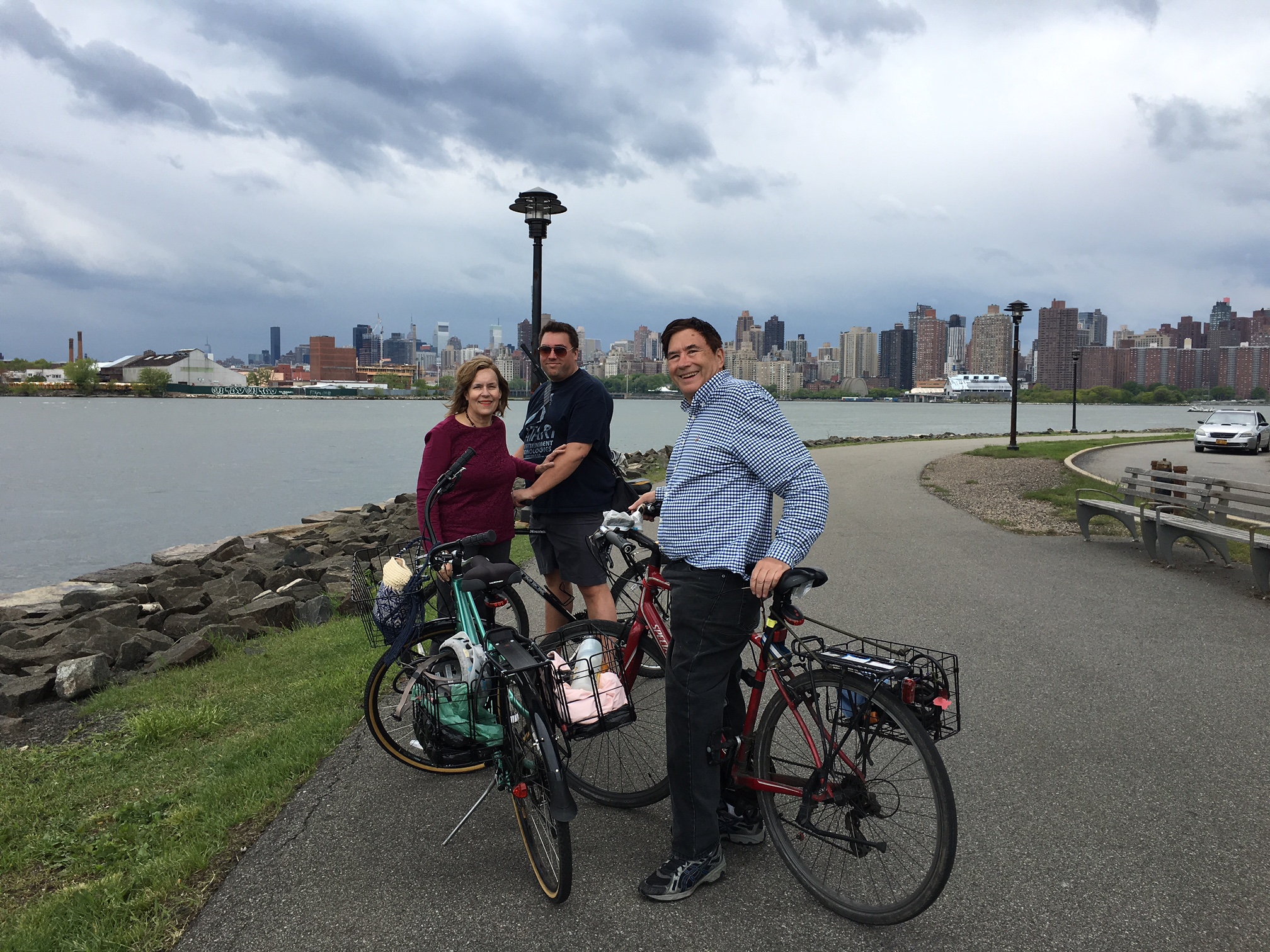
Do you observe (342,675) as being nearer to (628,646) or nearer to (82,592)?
(628,646)

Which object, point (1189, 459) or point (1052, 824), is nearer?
point (1052, 824)

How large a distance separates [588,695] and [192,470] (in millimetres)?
42472

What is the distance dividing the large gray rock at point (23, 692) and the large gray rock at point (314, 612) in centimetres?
225

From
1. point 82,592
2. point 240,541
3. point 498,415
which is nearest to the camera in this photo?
point 498,415

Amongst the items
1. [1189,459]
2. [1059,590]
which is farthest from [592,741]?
[1189,459]

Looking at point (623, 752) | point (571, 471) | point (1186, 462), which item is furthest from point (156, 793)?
point (1186, 462)

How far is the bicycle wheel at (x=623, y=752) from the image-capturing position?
13.0ft

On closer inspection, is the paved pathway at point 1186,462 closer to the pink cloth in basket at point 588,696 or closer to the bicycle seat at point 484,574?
the pink cloth in basket at point 588,696

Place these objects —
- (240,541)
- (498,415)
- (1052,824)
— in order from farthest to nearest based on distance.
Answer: (240,541)
(498,415)
(1052,824)

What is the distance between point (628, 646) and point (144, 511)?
90.3 ft

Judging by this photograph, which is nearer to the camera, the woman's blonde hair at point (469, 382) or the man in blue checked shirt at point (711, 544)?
the man in blue checked shirt at point (711, 544)

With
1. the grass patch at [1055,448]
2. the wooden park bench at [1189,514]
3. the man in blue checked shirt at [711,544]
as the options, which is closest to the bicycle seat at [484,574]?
the man in blue checked shirt at [711,544]

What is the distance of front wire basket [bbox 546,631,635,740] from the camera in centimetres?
354

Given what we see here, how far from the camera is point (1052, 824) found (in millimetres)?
3795
